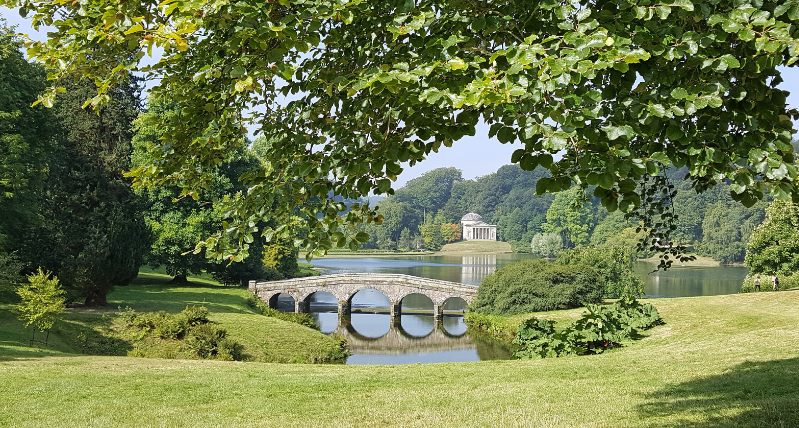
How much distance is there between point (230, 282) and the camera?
135 ft

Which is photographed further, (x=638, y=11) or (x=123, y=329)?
(x=123, y=329)

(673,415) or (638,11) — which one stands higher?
(638,11)

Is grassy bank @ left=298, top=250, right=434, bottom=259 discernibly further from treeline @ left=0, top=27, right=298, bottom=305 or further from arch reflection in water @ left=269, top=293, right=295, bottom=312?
treeline @ left=0, top=27, right=298, bottom=305

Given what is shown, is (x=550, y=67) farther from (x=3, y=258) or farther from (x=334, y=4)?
(x=3, y=258)

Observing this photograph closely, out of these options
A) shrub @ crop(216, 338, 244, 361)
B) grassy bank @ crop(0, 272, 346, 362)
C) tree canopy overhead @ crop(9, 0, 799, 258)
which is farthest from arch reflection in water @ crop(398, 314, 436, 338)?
tree canopy overhead @ crop(9, 0, 799, 258)

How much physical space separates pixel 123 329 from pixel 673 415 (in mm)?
21600

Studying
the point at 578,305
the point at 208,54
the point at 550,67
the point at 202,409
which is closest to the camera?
the point at 550,67

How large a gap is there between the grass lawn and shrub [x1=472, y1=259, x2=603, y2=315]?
51.1 ft

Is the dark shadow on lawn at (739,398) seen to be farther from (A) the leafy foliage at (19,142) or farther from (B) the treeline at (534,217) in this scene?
(B) the treeline at (534,217)

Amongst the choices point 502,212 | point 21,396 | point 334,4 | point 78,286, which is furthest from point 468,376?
point 502,212

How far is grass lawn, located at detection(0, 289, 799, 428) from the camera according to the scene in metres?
7.44

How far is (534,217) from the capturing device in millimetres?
133875

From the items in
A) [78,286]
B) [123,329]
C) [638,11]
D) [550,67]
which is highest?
[638,11]

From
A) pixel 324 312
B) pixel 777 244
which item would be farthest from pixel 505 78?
pixel 324 312
